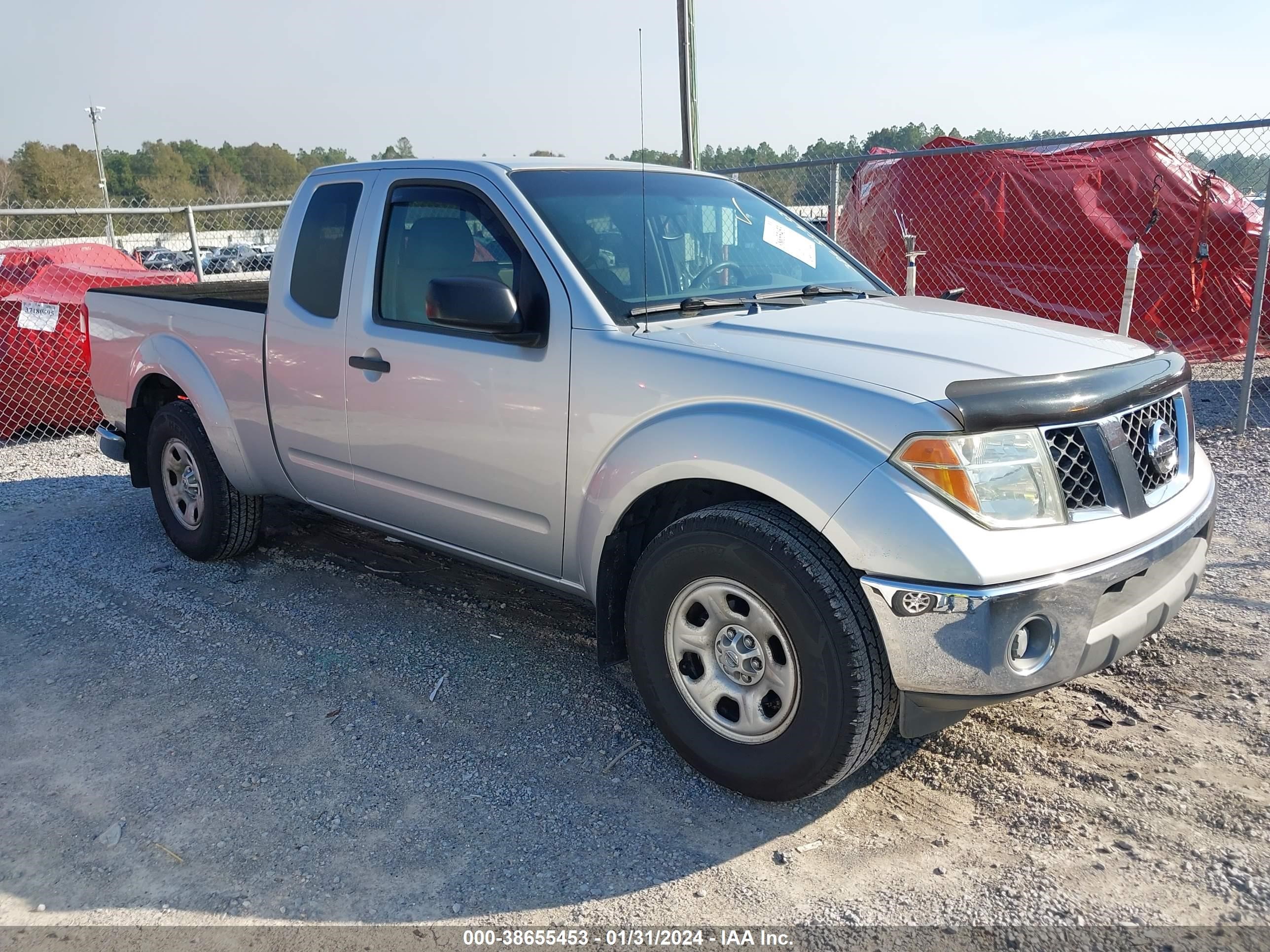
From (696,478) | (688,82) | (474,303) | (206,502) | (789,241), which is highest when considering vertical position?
(688,82)

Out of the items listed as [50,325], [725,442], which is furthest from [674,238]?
[50,325]

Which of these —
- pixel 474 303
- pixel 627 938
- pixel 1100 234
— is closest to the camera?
pixel 627 938

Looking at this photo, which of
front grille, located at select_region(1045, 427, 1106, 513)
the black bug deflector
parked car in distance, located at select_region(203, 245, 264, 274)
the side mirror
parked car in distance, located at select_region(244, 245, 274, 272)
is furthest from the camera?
parked car in distance, located at select_region(203, 245, 264, 274)

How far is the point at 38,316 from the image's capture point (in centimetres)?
852

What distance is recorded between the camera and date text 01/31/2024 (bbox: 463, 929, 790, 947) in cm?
253

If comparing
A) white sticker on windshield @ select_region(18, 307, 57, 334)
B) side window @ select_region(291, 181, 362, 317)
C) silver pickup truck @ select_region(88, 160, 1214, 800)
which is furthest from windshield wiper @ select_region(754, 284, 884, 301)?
white sticker on windshield @ select_region(18, 307, 57, 334)

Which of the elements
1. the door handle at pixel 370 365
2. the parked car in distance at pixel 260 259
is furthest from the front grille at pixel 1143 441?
the parked car in distance at pixel 260 259

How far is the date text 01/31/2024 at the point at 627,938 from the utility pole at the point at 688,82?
652cm

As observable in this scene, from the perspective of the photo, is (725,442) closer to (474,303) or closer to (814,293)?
(474,303)

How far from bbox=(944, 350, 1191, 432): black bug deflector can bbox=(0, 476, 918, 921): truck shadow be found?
1261mm

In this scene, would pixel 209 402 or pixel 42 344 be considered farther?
pixel 42 344

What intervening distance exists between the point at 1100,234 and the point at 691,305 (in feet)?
25.1

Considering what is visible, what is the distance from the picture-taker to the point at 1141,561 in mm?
2818

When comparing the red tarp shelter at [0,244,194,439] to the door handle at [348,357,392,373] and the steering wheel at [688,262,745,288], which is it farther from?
the steering wheel at [688,262,745,288]
